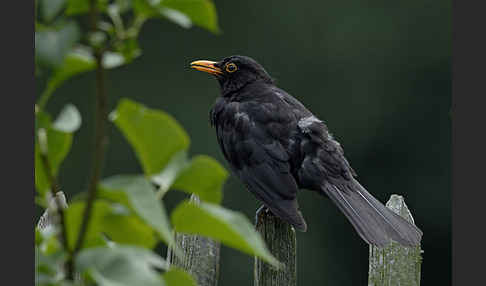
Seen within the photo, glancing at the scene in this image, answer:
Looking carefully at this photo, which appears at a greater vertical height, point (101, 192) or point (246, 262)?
point (101, 192)

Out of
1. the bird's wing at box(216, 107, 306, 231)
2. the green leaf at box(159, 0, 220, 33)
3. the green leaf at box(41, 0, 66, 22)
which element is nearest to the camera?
the green leaf at box(41, 0, 66, 22)

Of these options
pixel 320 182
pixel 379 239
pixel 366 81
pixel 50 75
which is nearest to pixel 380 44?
pixel 366 81

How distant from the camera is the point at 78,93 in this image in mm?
9672

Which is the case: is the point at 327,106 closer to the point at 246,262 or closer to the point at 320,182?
the point at 246,262

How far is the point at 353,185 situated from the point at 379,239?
2.68 feet

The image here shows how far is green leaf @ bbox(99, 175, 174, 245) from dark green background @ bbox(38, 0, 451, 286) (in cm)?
762

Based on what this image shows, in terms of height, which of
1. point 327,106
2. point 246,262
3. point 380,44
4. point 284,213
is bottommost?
point 246,262

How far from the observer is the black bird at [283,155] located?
335 cm

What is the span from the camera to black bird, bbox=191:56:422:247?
3354 mm

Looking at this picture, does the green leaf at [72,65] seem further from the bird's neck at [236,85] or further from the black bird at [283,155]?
the bird's neck at [236,85]

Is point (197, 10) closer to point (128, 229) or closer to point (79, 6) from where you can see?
point (79, 6)

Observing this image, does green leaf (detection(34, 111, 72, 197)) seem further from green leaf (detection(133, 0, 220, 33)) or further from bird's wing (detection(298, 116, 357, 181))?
bird's wing (detection(298, 116, 357, 181))

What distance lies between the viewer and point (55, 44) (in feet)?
3.12

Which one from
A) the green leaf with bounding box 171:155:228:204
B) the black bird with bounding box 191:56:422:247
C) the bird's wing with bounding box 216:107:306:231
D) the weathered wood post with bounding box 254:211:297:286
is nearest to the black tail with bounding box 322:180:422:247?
the black bird with bounding box 191:56:422:247
